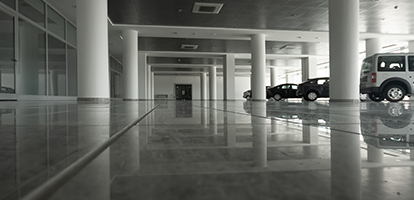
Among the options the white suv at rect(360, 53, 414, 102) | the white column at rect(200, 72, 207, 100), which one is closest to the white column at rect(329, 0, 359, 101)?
the white suv at rect(360, 53, 414, 102)

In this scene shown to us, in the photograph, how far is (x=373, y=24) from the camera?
14164mm

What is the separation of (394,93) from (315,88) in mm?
5432

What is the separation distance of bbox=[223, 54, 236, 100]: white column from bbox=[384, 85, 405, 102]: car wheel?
1299cm

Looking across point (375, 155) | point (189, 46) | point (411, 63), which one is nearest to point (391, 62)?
point (411, 63)

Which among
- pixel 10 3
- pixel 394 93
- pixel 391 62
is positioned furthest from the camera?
pixel 391 62

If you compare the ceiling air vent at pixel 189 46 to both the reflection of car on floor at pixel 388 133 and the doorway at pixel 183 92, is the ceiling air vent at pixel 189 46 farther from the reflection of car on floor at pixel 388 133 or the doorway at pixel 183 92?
the doorway at pixel 183 92

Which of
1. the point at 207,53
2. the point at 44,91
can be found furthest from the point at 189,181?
the point at 207,53

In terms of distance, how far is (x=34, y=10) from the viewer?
943 cm

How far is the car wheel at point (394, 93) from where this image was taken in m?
Answer: 9.14

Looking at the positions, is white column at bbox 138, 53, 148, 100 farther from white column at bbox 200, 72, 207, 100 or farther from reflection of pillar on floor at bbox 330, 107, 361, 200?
reflection of pillar on floor at bbox 330, 107, 361, 200

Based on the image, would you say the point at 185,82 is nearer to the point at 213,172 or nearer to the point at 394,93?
the point at 394,93

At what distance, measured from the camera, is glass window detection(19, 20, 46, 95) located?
8.66 m

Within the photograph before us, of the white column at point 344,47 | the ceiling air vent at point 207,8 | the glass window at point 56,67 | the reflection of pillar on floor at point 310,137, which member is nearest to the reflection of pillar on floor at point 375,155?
the reflection of pillar on floor at point 310,137

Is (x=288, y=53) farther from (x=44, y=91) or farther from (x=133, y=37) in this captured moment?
(x=44, y=91)
